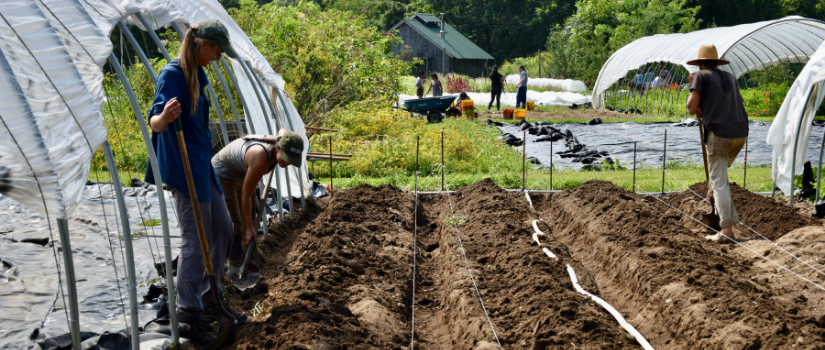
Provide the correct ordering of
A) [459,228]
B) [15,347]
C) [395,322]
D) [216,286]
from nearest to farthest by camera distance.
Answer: [15,347] < [216,286] < [395,322] < [459,228]

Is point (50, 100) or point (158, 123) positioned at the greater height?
point (50, 100)

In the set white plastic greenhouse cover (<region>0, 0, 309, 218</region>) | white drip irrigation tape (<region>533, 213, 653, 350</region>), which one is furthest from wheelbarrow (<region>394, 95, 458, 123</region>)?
white plastic greenhouse cover (<region>0, 0, 309, 218</region>)

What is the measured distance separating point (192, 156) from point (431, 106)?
50.5 ft

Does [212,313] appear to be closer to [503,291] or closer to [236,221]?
[236,221]

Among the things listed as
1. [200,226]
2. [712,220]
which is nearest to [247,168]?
[200,226]

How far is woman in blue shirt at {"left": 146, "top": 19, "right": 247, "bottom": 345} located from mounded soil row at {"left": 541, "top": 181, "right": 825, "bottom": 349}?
301 cm

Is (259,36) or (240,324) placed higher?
(259,36)

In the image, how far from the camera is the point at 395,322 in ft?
15.8

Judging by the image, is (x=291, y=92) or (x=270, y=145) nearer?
(x=270, y=145)

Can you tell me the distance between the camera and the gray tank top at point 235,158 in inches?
172

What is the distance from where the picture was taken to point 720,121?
6484 mm

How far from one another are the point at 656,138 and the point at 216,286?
503 inches

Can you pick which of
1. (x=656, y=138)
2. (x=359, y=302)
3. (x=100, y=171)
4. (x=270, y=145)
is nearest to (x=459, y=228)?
(x=359, y=302)

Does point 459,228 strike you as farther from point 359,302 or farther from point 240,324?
point 240,324
